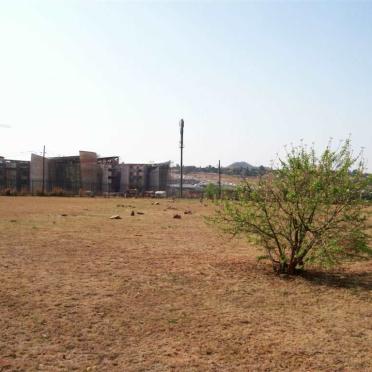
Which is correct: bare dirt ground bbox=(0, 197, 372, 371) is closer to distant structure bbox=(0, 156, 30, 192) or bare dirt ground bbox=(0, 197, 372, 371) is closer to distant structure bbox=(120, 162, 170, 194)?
distant structure bbox=(0, 156, 30, 192)

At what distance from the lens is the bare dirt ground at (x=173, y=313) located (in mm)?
4410

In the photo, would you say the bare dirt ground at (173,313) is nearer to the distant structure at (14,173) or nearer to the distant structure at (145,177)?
the distant structure at (14,173)

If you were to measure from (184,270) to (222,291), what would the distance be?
1.53m

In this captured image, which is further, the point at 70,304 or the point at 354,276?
the point at 354,276

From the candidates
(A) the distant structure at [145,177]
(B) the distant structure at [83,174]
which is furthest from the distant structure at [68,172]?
(A) the distant structure at [145,177]

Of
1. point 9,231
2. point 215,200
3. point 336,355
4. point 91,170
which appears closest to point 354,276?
point 215,200

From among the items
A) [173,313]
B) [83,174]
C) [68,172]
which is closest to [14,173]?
[68,172]

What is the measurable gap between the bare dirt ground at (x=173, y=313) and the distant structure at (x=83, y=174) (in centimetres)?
4451

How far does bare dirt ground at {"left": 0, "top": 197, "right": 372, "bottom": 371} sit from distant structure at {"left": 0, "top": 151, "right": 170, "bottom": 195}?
1752 inches

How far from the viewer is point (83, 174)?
56094 mm

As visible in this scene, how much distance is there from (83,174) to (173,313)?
51.7 m

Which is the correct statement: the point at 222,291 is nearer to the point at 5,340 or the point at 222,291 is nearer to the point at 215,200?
the point at 215,200

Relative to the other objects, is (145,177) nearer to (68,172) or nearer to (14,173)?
(68,172)

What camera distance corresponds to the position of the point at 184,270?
8.34 metres
